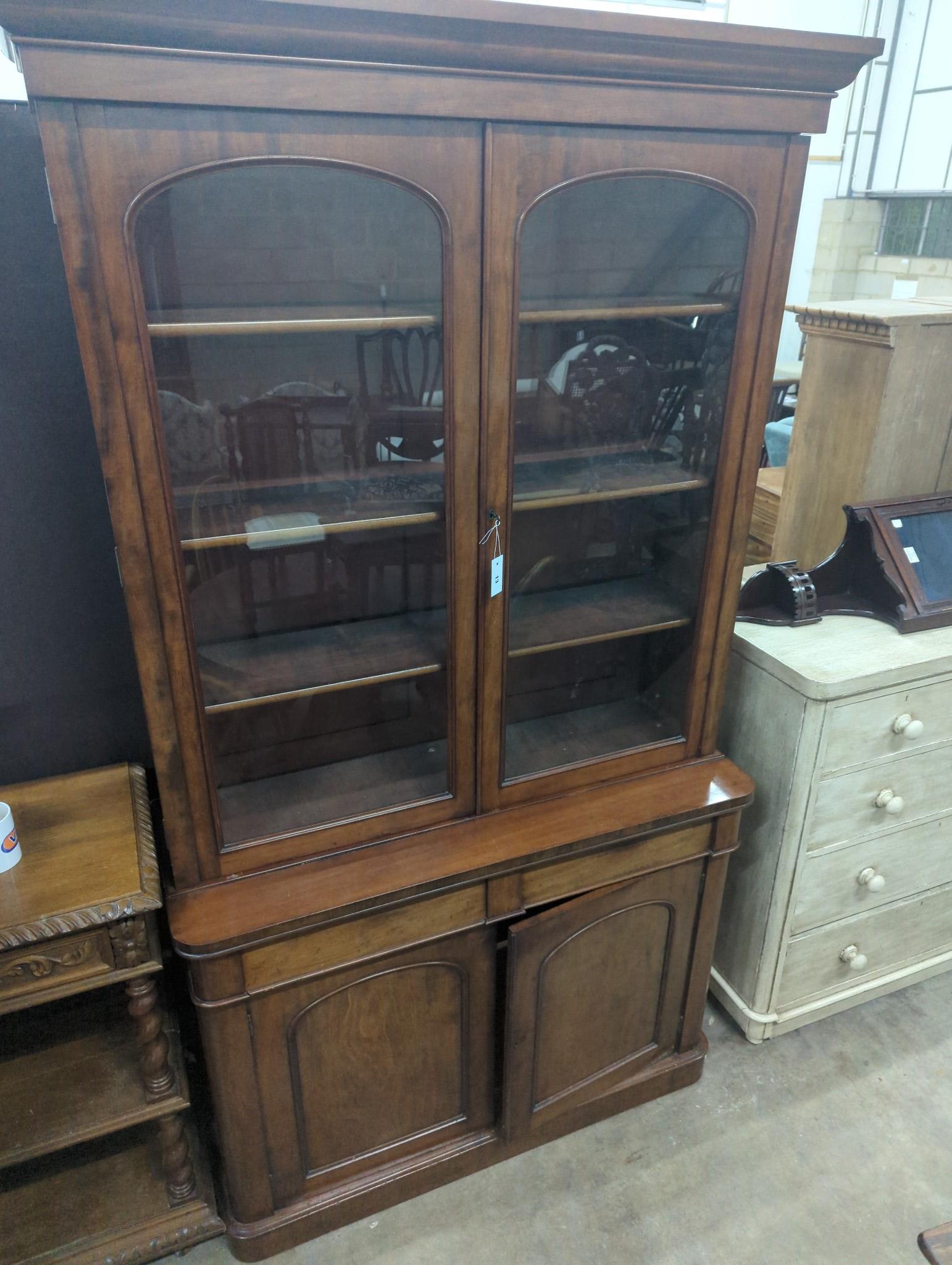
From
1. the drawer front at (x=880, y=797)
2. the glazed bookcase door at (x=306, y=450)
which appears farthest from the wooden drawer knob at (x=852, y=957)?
the glazed bookcase door at (x=306, y=450)

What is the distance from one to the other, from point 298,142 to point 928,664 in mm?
1357

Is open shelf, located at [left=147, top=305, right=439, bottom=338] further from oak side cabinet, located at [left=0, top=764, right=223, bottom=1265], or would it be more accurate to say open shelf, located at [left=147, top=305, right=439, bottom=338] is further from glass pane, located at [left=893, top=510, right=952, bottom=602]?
glass pane, located at [left=893, top=510, right=952, bottom=602]

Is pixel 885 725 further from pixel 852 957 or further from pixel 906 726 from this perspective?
pixel 852 957

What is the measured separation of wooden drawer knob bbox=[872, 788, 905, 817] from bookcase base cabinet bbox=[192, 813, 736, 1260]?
0.36 m

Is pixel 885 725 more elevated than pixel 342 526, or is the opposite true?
pixel 342 526

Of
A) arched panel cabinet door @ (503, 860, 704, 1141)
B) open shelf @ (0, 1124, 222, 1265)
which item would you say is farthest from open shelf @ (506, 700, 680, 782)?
open shelf @ (0, 1124, 222, 1265)

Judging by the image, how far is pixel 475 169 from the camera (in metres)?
1.00

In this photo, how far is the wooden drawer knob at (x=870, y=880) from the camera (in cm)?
173

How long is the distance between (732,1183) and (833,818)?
709 millimetres

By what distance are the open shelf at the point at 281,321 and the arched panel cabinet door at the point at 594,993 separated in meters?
0.93

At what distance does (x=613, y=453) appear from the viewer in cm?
135

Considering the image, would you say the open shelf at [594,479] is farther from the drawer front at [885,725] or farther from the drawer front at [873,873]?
the drawer front at [873,873]

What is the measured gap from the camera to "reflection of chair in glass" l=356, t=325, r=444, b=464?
1094 mm

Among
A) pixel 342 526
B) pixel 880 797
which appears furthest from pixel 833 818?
pixel 342 526
